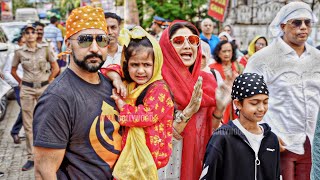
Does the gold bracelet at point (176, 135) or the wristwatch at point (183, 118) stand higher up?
the wristwatch at point (183, 118)

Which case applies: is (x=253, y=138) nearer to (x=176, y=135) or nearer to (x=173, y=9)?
(x=176, y=135)

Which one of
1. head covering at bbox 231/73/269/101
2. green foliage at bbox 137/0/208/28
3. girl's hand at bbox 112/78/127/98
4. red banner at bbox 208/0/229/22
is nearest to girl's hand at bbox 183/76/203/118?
head covering at bbox 231/73/269/101

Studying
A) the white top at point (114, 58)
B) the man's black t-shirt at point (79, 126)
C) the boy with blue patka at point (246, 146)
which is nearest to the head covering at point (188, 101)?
the boy with blue patka at point (246, 146)

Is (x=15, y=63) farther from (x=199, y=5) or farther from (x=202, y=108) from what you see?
(x=199, y=5)

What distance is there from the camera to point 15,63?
294 inches

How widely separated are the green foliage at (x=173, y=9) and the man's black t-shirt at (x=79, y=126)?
1530 cm

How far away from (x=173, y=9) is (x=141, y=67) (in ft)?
49.6

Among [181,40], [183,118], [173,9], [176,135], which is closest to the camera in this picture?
[183,118]

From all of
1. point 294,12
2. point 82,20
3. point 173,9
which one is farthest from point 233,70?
point 173,9

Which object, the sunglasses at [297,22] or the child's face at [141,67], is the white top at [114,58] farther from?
the sunglasses at [297,22]

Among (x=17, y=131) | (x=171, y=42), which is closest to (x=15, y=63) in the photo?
(x=17, y=131)

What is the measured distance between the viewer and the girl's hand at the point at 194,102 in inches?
146

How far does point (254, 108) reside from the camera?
3.75 meters

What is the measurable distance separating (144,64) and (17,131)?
234 inches
